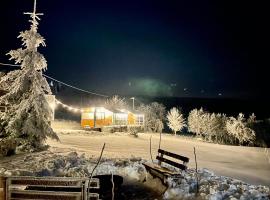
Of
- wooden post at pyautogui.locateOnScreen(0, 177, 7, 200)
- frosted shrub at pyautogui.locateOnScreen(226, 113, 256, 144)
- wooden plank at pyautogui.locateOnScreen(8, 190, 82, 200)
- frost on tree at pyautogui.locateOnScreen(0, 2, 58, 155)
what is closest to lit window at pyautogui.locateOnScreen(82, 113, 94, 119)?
frosted shrub at pyautogui.locateOnScreen(226, 113, 256, 144)

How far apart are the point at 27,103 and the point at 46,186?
37.6 feet

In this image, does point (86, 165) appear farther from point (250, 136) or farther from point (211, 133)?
point (211, 133)

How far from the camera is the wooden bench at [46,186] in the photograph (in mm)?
6668

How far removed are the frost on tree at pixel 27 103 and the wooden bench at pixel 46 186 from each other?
34.1 ft

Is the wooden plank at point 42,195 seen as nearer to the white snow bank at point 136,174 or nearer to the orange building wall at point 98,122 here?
the white snow bank at point 136,174

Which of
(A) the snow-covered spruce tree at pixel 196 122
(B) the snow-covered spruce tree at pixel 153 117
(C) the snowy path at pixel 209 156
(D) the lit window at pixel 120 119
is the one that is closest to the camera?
(C) the snowy path at pixel 209 156

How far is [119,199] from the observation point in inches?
379

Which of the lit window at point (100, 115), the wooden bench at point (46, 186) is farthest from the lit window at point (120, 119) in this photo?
the wooden bench at point (46, 186)

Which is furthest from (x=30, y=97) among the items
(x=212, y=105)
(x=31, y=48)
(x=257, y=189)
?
(x=212, y=105)

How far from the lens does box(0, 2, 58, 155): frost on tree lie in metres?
17.1

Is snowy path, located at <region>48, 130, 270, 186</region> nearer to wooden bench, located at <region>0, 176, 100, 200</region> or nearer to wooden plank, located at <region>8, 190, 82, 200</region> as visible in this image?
wooden bench, located at <region>0, 176, 100, 200</region>

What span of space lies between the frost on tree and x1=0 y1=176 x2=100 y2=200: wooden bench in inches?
409

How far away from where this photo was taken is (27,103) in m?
17.3

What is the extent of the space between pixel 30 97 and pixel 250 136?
46.5 meters
